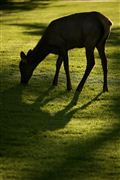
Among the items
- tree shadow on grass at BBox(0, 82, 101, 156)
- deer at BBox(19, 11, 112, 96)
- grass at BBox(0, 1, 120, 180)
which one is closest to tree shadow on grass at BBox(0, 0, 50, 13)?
grass at BBox(0, 1, 120, 180)

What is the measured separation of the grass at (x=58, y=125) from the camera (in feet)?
24.0

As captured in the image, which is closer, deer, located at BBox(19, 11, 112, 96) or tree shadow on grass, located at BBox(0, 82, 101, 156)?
tree shadow on grass, located at BBox(0, 82, 101, 156)

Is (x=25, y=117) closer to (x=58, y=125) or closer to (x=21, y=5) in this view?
(x=58, y=125)

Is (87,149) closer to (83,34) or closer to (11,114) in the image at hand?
(11,114)

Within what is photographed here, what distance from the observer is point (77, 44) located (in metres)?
11.2

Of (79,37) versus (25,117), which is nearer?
(25,117)

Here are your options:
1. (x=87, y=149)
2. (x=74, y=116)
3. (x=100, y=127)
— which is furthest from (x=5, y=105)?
(x=87, y=149)

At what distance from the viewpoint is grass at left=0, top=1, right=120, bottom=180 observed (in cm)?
730

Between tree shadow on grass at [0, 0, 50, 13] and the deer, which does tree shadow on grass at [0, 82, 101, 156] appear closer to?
the deer

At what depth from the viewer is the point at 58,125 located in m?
9.15

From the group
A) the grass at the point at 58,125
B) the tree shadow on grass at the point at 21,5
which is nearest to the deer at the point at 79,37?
the grass at the point at 58,125

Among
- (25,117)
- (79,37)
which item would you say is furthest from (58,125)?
(79,37)

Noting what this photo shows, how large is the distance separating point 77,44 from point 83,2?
1837cm

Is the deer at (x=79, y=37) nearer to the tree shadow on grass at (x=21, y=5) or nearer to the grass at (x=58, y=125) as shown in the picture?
the grass at (x=58, y=125)
